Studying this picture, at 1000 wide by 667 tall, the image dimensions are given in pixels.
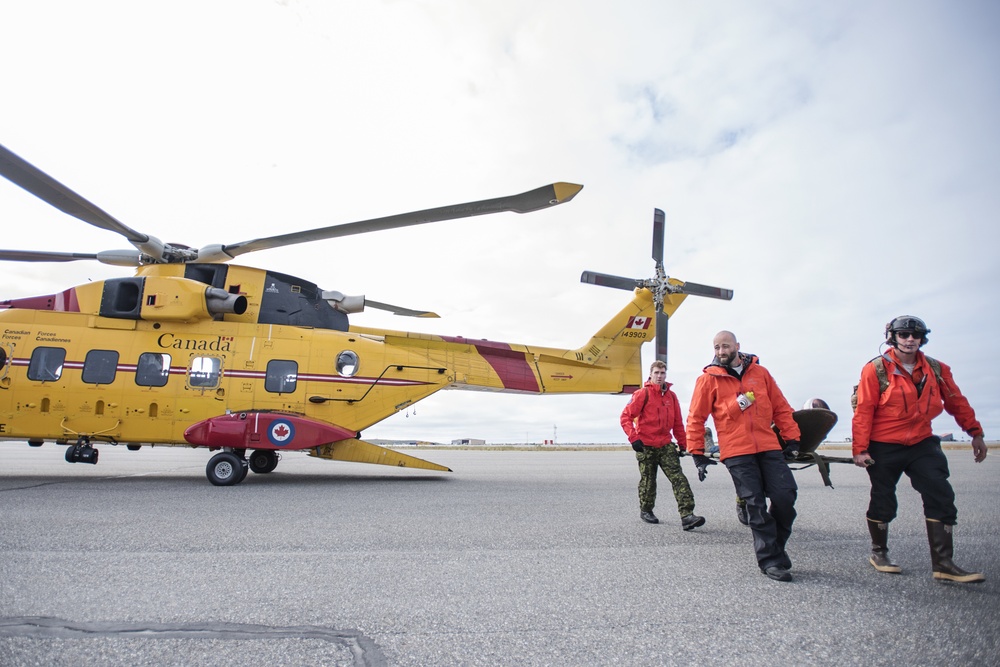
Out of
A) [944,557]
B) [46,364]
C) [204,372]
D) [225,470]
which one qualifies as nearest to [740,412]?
[944,557]

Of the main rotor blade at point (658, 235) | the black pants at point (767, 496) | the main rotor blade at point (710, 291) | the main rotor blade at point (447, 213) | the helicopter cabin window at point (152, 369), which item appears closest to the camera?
the black pants at point (767, 496)

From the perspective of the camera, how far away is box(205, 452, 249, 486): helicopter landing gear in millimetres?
8469

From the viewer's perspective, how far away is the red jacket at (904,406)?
3797 millimetres

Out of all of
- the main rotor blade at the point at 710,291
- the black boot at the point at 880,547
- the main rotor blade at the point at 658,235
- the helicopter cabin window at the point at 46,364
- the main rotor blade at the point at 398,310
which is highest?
the main rotor blade at the point at 658,235

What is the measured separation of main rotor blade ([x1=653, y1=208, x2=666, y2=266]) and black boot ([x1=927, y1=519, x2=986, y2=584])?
33.0 ft

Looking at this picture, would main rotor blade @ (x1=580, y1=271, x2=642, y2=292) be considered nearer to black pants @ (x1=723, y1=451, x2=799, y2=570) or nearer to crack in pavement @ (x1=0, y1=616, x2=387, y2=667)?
black pants @ (x1=723, y1=451, x2=799, y2=570)

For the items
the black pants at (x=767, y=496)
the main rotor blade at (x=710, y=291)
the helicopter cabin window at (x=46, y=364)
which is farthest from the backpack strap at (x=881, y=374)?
the helicopter cabin window at (x=46, y=364)

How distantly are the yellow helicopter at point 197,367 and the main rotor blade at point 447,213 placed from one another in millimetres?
108

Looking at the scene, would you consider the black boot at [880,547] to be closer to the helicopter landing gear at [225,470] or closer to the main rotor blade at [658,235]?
the helicopter landing gear at [225,470]

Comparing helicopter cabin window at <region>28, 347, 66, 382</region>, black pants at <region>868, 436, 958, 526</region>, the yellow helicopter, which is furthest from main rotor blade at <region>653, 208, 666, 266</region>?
helicopter cabin window at <region>28, 347, 66, 382</region>

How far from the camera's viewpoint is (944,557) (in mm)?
3422

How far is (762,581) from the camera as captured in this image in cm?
336

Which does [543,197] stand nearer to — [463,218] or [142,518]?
[463,218]

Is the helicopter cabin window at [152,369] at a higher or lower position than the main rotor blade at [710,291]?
lower
